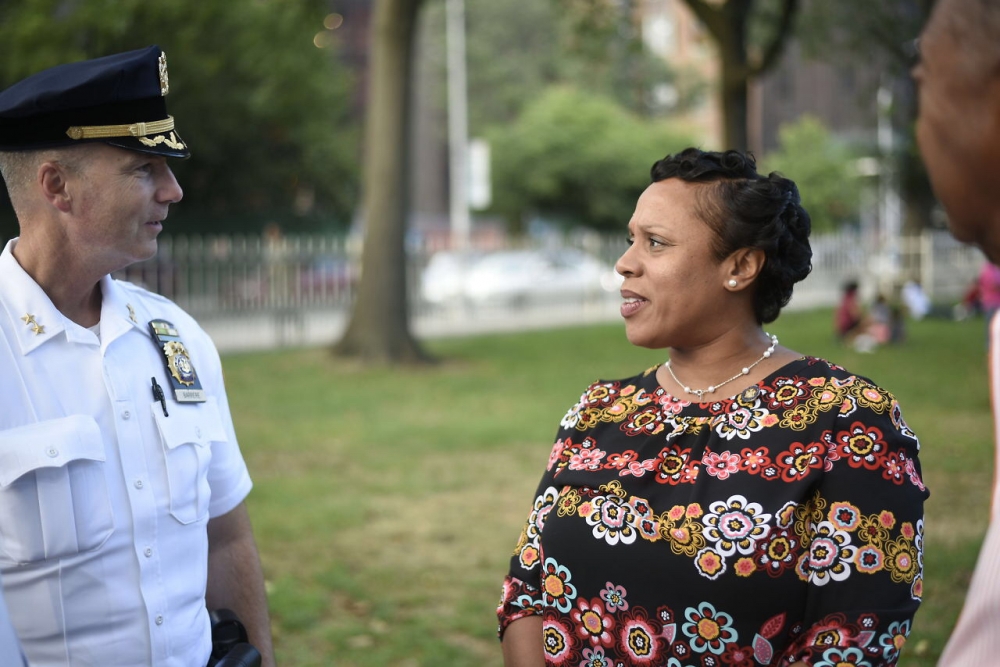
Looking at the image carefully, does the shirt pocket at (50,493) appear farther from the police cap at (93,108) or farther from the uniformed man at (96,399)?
the police cap at (93,108)

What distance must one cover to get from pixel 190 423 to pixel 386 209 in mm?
12209

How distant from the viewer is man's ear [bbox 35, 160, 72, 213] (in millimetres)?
2320

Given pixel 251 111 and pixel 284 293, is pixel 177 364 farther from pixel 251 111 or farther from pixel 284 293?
pixel 251 111

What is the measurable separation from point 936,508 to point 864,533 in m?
5.29

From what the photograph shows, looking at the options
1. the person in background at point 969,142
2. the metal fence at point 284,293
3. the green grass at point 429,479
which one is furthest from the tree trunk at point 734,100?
the person in background at point 969,142

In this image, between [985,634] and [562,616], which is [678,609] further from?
[985,634]

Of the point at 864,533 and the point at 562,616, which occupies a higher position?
the point at 864,533

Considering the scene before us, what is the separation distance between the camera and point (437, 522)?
269 inches

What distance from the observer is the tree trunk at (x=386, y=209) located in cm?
1427

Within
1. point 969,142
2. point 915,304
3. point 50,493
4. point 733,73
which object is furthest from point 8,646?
point 915,304

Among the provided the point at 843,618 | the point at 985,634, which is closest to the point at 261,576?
the point at 843,618

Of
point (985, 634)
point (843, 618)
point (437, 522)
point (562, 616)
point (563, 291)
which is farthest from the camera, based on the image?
point (563, 291)

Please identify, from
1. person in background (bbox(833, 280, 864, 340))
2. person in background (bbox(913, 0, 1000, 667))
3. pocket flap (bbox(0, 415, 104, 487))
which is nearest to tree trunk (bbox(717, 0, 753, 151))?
person in background (bbox(833, 280, 864, 340))

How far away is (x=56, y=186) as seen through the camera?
7.65ft
